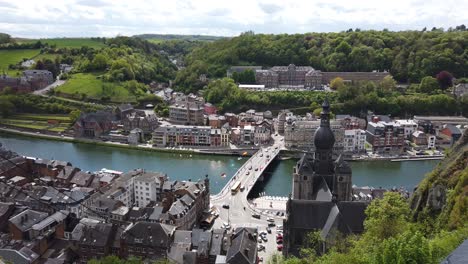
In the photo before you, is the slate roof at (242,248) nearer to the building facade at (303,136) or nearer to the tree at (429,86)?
the building facade at (303,136)

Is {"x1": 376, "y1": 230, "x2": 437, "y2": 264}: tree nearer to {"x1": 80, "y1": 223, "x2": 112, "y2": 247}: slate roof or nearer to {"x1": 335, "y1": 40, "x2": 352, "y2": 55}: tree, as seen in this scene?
{"x1": 80, "y1": 223, "x2": 112, "y2": 247}: slate roof

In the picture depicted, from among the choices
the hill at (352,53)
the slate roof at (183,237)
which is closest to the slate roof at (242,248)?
the slate roof at (183,237)

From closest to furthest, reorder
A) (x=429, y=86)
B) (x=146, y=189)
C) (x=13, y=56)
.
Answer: (x=146, y=189) → (x=429, y=86) → (x=13, y=56)

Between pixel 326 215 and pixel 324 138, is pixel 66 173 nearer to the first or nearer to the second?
pixel 324 138

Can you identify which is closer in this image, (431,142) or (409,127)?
(431,142)

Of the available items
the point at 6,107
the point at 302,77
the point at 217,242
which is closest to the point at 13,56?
the point at 6,107

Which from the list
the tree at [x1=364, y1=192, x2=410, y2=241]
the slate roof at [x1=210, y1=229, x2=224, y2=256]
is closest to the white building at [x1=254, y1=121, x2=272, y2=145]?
the slate roof at [x1=210, y1=229, x2=224, y2=256]

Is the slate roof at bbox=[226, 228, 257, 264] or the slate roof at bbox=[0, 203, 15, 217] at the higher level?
the slate roof at bbox=[0, 203, 15, 217]
